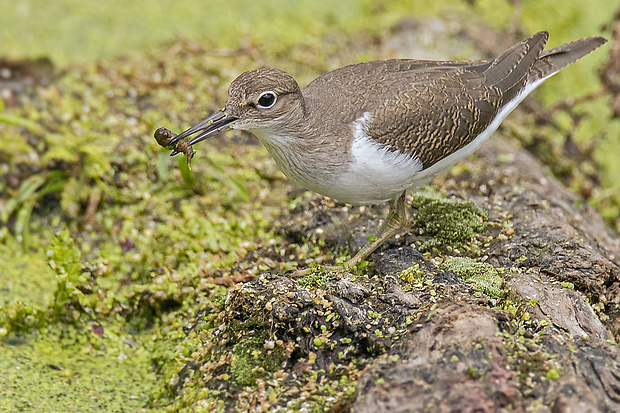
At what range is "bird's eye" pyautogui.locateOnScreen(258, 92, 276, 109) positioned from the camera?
4527 millimetres

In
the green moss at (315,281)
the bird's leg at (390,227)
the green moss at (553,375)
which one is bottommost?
the green moss at (553,375)

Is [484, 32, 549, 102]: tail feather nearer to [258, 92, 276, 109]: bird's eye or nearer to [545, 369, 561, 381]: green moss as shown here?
[258, 92, 276, 109]: bird's eye

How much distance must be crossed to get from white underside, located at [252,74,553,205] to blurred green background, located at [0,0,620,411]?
3.77 ft

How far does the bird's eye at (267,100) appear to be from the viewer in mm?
4527

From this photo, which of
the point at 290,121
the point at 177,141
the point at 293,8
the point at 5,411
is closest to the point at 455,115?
the point at 290,121

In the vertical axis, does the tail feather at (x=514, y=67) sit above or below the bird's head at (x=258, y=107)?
above

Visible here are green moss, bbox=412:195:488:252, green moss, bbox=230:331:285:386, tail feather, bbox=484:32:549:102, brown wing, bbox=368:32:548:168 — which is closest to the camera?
→ green moss, bbox=230:331:285:386

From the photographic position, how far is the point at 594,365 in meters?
3.39

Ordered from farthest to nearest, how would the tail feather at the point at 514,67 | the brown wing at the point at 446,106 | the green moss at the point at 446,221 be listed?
the tail feather at the point at 514,67, the green moss at the point at 446,221, the brown wing at the point at 446,106

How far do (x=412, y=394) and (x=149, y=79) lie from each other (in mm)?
5434

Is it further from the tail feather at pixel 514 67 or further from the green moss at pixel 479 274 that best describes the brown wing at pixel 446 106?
the green moss at pixel 479 274

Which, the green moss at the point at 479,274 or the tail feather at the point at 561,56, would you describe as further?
the tail feather at the point at 561,56

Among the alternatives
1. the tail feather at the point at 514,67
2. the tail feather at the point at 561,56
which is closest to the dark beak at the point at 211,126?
the tail feather at the point at 514,67

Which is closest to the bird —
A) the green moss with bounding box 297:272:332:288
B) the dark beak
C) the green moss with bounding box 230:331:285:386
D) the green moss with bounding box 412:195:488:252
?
the dark beak
